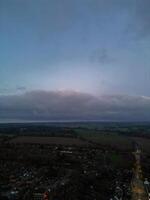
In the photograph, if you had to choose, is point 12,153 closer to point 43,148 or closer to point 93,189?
point 43,148

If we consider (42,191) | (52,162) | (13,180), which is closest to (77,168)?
(52,162)

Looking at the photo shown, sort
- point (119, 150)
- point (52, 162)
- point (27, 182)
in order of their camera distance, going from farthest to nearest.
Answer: point (119, 150), point (52, 162), point (27, 182)

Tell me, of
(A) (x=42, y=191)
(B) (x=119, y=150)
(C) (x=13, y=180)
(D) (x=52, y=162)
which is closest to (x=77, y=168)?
(D) (x=52, y=162)

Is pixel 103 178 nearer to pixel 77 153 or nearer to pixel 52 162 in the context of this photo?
pixel 52 162

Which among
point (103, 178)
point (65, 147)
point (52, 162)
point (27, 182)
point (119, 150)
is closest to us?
point (27, 182)

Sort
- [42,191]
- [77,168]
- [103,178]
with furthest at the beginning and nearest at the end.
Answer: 1. [77,168]
2. [103,178]
3. [42,191]

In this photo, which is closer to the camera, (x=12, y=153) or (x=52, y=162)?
(x=52, y=162)

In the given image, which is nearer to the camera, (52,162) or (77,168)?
(77,168)

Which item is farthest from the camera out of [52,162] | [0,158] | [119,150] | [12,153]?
[119,150]
